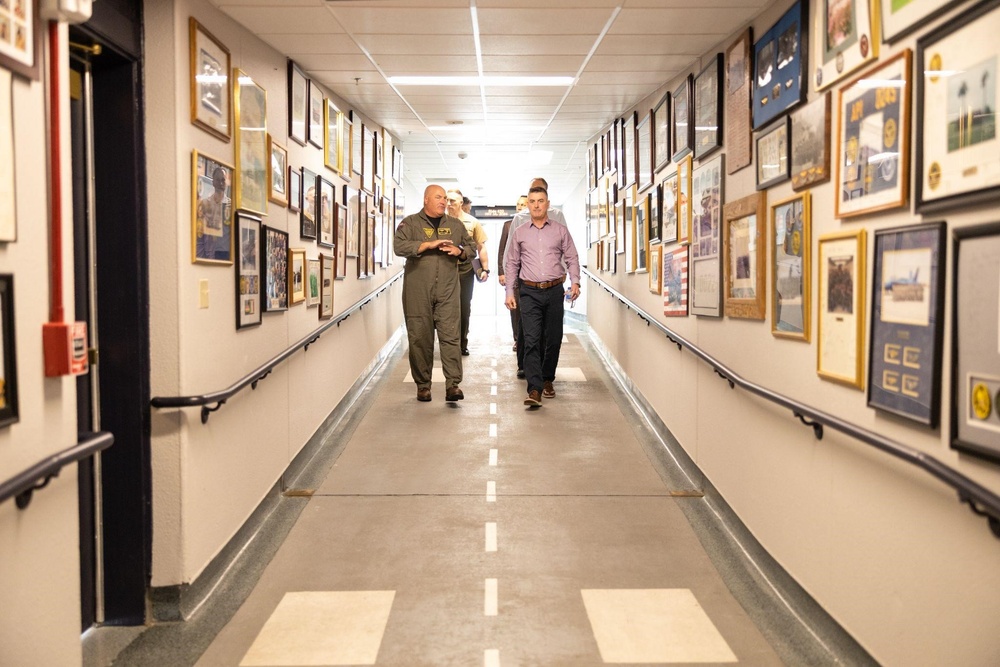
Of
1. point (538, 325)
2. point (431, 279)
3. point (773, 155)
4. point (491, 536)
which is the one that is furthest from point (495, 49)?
point (491, 536)

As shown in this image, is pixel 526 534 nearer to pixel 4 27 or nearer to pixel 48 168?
pixel 48 168

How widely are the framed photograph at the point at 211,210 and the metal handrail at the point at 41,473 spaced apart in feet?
4.31

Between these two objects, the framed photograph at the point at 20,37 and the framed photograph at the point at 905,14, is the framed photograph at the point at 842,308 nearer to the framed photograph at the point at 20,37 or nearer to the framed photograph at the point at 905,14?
the framed photograph at the point at 905,14

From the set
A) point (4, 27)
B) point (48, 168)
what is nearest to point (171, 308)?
point (48, 168)

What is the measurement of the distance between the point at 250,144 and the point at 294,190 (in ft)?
2.72

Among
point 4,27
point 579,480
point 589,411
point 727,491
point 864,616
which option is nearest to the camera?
point 4,27

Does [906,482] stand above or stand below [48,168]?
below

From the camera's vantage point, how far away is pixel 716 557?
4004mm

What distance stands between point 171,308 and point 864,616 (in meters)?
2.58

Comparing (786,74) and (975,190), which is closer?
(975,190)

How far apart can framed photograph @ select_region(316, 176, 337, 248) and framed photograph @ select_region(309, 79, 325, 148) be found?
255 mm

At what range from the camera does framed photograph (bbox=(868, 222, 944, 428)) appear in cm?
224

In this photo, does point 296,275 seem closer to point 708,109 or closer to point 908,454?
point 708,109

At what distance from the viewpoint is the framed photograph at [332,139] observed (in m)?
6.05
